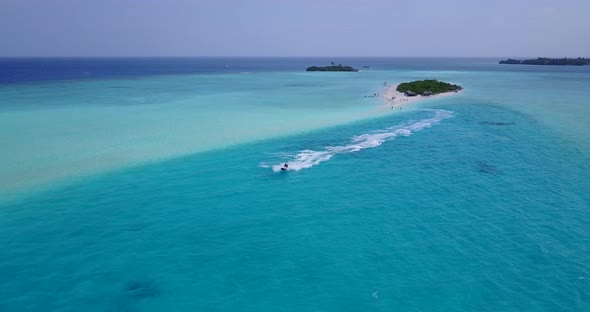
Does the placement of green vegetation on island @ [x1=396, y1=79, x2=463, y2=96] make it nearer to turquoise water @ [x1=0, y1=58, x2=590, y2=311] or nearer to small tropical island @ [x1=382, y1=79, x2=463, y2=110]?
small tropical island @ [x1=382, y1=79, x2=463, y2=110]

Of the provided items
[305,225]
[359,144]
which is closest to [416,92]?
[359,144]

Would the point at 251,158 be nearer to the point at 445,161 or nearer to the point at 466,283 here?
the point at 445,161

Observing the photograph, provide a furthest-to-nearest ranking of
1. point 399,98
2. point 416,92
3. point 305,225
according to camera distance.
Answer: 1. point 416,92
2. point 399,98
3. point 305,225

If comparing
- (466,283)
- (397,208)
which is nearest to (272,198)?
(397,208)

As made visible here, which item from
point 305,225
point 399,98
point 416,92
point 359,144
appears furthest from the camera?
point 416,92

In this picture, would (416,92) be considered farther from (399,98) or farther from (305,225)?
(305,225)

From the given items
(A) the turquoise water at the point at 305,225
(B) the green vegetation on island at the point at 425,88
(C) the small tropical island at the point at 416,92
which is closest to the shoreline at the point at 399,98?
(C) the small tropical island at the point at 416,92
